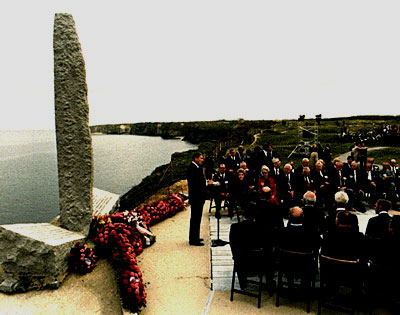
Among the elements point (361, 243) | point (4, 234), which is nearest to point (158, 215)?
point (4, 234)

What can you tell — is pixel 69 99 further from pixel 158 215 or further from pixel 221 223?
pixel 221 223

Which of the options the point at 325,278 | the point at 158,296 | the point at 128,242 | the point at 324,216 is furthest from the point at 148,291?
the point at 324,216

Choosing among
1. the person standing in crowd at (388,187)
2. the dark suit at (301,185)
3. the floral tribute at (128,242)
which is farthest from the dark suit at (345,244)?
the person standing in crowd at (388,187)

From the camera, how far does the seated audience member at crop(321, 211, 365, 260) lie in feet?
14.6

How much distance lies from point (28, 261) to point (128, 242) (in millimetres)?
1820

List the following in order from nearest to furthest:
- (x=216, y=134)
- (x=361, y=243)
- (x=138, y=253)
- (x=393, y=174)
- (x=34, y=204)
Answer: (x=361, y=243), (x=138, y=253), (x=393, y=174), (x=34, y=204), (x=216, y=134)

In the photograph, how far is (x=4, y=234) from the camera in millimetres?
5656

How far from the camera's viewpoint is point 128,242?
6.31 metres

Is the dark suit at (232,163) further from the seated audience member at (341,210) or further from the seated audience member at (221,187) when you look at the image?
the seated audience member at (341,210)

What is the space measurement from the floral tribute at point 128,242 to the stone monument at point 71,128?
1.67 feet

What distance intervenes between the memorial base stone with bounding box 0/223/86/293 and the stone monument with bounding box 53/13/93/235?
3.67 ft

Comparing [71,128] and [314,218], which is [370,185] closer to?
[314,218]

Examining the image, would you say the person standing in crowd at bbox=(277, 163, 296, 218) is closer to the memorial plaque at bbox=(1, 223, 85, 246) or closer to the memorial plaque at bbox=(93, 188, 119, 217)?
the memorial plaque at bbox=(93, 188, 119, 217)

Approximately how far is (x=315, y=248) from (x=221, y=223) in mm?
3998
